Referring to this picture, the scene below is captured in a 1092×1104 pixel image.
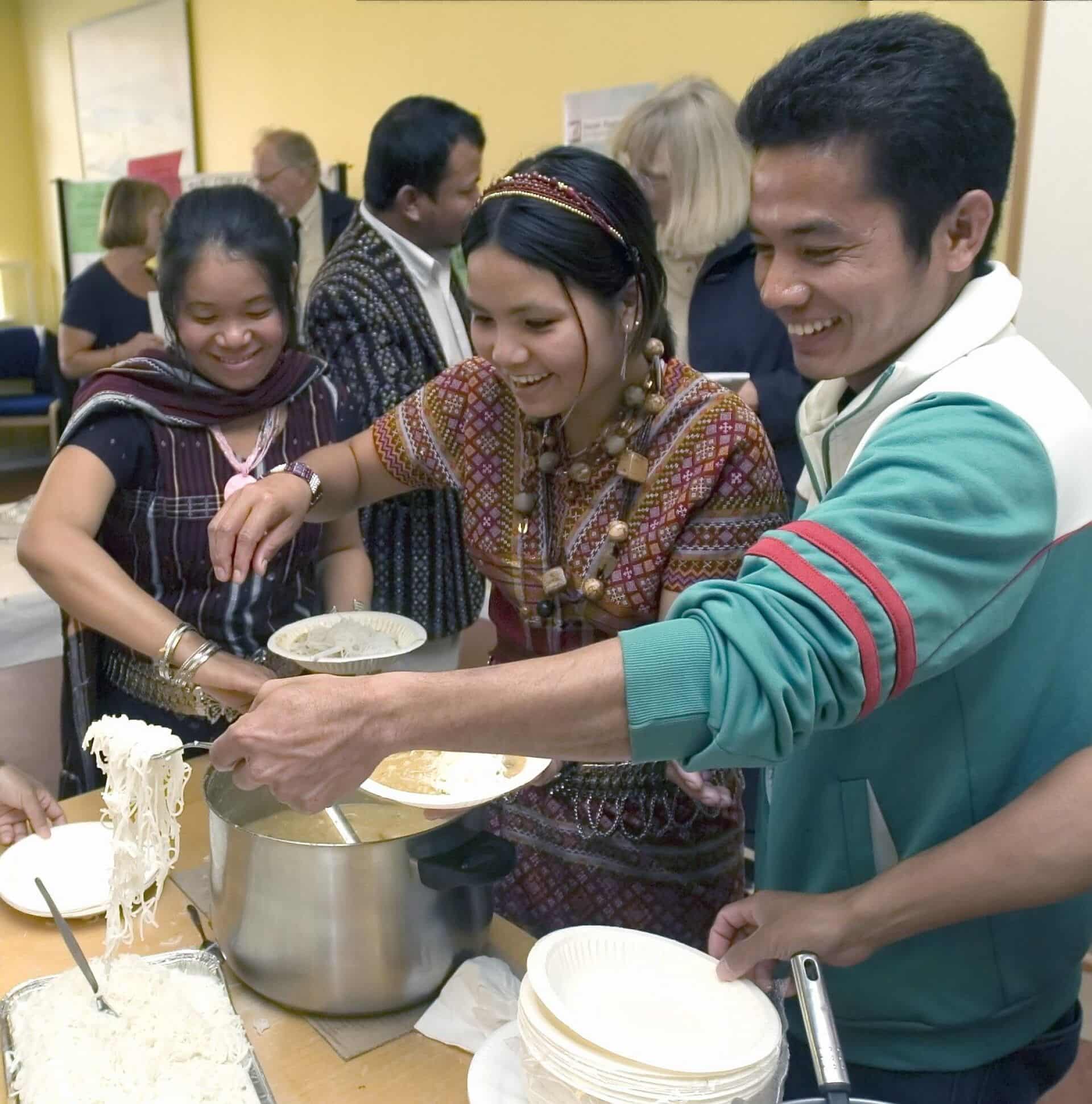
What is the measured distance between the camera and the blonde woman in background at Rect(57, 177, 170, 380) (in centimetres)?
408

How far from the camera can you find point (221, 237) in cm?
155

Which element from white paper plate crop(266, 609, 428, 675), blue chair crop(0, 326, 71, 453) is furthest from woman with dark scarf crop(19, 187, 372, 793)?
blue chair crop(0, 326, 71, 453)

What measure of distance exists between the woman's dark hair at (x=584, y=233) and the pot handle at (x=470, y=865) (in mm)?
672

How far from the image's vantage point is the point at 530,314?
1.28 meters

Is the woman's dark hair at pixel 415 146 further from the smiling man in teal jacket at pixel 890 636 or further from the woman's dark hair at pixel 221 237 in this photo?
the smiling man in teal jacket at pixel 890 636

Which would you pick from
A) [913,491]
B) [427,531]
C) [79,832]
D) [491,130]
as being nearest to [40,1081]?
[79,832]

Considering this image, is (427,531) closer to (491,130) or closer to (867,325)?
(867,325)

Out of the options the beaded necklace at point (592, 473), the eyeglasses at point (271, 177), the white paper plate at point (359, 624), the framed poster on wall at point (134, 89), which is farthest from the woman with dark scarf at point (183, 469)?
the framed poster on wall at point (134, 89)

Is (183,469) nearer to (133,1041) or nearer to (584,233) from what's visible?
(584,233)

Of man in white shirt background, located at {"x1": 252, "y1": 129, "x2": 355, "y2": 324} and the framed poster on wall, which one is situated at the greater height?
the framed poster on wall

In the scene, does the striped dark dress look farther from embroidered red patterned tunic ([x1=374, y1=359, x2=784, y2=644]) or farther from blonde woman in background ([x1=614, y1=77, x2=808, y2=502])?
blonde woman in background ([x1=614, y1=77, x2=808, y2=502])

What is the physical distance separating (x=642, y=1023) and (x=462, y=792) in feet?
1.25

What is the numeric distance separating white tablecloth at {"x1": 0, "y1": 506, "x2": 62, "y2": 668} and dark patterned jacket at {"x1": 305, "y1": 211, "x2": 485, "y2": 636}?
0.69 meters

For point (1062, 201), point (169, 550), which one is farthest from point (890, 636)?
point (1062, 201)
